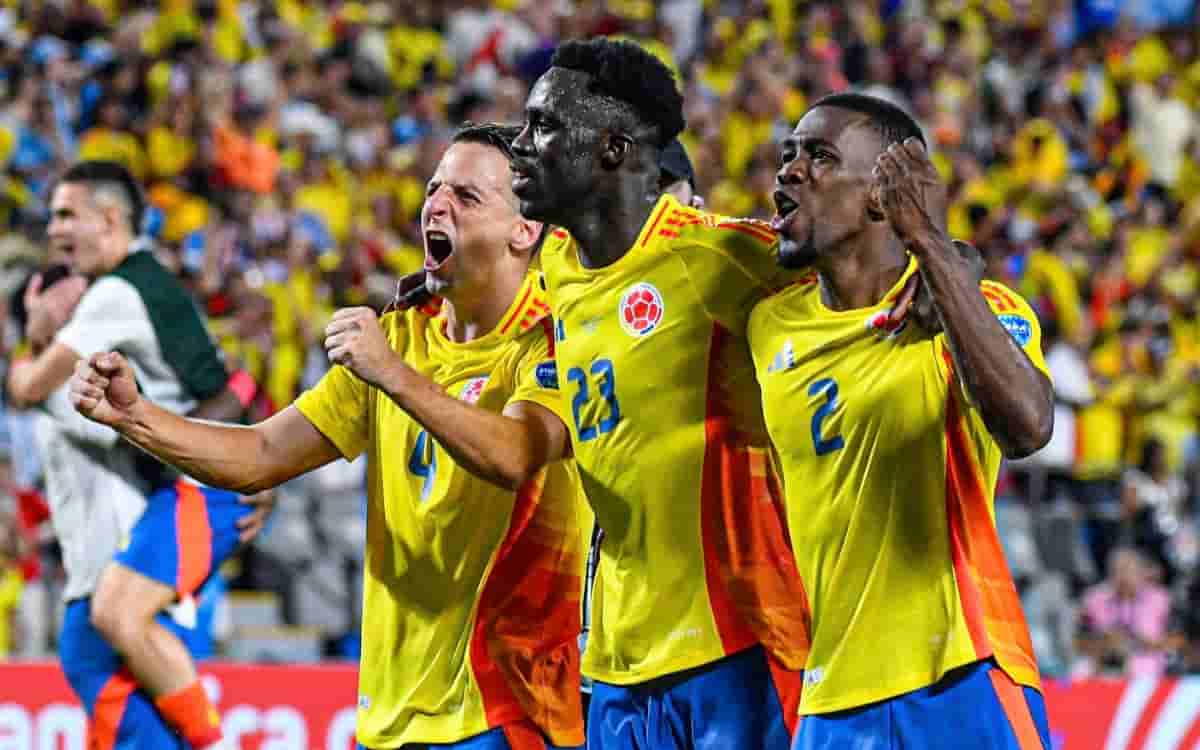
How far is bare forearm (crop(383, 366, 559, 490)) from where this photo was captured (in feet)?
15.5

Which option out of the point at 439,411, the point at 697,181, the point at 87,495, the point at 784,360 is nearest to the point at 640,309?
the point at 784,360

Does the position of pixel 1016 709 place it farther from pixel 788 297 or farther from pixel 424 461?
pixel 424 461

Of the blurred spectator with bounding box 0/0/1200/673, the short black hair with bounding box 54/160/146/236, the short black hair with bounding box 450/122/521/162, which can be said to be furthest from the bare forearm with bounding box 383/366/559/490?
the blurred spectator with bounding box 0/0/1200/673

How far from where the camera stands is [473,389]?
5277mm

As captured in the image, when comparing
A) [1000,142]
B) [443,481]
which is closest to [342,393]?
[443,481]

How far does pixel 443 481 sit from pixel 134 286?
8.35 feet

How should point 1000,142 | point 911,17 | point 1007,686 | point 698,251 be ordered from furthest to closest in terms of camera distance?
point 911,17 < point 1000,142 < point 698,251 < point 1007,686

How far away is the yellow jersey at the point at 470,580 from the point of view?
5.20 metres

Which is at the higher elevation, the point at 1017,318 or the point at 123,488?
the point at 123,488

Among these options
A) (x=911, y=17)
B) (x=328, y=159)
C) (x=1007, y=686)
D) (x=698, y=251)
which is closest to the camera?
(x=1007, y=686)

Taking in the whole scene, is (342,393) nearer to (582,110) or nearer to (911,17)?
(582,110)

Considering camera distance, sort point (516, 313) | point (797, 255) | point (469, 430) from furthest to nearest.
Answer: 1. point (516, 313)
2. point (469, 430)
3. point (797, 255)

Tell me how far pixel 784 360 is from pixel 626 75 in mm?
892

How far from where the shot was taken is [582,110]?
5.05 m
